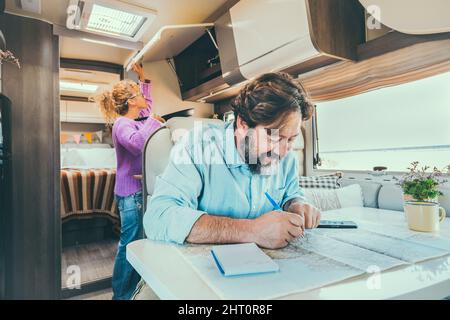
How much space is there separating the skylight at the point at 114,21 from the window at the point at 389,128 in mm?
1630

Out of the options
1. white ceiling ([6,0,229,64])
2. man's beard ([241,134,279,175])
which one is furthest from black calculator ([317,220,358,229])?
white ceiling ([6,0,229,64])

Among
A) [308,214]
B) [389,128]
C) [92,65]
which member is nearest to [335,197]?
[389,128]

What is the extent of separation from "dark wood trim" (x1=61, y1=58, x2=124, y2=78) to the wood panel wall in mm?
1454

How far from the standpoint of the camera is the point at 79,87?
3.51 m

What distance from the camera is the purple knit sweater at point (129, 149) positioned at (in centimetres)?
186

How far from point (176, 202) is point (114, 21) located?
1.83 m

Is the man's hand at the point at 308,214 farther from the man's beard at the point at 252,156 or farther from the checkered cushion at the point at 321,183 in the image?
the checkered cushion at the point at 321,183

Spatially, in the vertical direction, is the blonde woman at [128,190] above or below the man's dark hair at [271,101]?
below

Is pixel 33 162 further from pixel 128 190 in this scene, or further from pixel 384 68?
pixel 384 68

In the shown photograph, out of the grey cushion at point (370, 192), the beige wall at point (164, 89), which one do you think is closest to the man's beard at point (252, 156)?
the grey cushion at point (370, 192)

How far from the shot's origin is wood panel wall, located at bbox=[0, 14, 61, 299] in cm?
174
